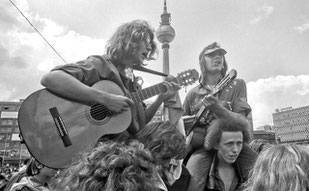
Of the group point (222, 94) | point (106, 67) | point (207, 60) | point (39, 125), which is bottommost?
point (39, 125)

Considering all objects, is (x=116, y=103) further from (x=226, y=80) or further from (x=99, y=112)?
(x=226, y=80)

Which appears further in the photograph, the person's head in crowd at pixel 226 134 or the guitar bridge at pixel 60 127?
the person's head in crowd at pixel 226 134

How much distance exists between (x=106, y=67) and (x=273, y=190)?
4.63 feet

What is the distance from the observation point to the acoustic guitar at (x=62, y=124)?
5.84 feet

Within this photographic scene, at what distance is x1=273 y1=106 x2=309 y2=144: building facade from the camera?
76.0m

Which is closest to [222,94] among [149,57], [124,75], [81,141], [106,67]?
[149,57]

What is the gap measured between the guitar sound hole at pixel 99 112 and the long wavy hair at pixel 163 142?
0.97ft

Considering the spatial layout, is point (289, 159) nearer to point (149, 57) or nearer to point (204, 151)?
point (204, 151)

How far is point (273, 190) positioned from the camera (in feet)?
3.82

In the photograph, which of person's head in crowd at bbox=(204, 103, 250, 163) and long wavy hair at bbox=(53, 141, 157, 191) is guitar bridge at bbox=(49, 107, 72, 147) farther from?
person's head in crowd at bbox=(204, 103, 250, 163)

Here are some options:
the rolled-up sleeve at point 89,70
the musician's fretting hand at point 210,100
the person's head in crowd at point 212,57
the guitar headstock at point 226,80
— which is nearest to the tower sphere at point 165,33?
the person's head in crowd at point 212,57

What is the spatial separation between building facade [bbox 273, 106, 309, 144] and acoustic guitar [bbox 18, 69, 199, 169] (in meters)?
81.1

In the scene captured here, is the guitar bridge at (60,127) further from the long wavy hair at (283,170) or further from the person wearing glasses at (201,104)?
the long wavy hair at (283,170)

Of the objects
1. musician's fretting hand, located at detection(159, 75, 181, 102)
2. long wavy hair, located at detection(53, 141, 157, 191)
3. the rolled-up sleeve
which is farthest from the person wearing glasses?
long wavy hair, located at detection(53, 141, 157, 191)
